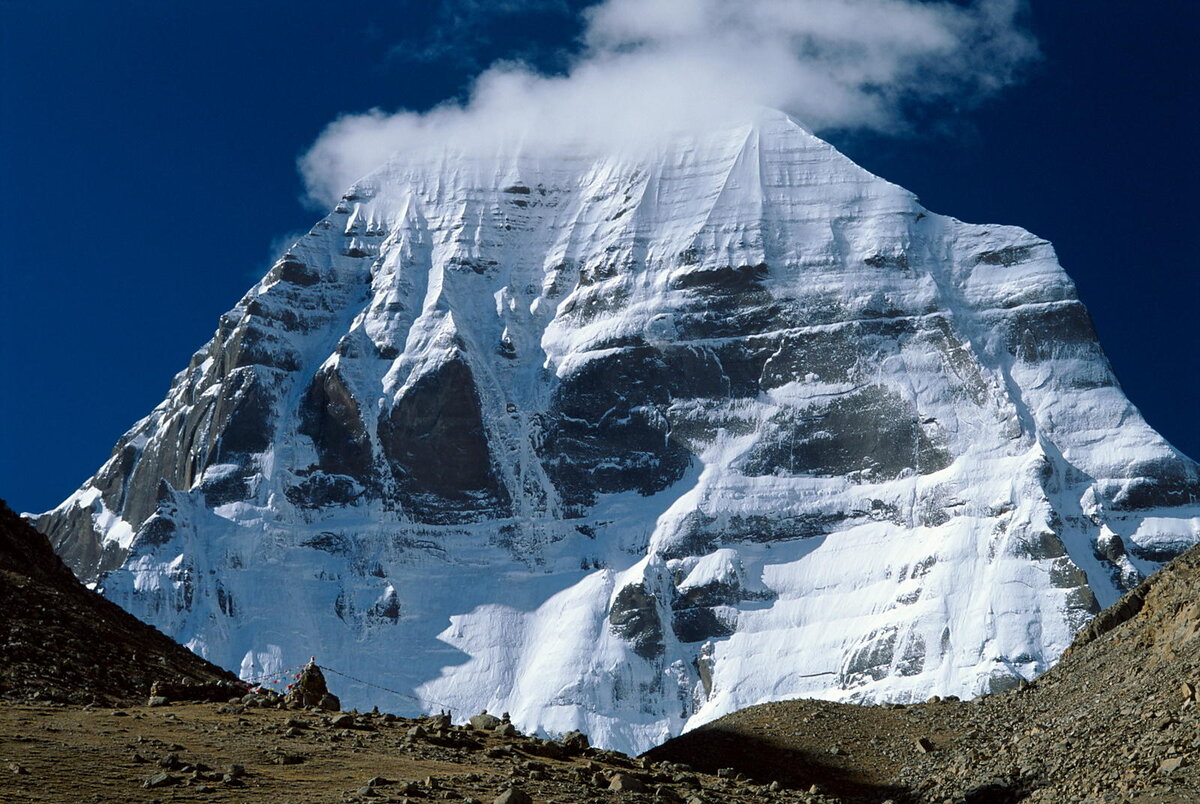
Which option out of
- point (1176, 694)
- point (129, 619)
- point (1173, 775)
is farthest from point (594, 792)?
point (129, 619)

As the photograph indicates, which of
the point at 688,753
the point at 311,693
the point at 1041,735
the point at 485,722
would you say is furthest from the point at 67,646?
the point at 1041,735

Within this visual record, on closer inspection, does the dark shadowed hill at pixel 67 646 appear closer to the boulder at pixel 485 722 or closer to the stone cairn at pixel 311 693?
the stone cairn at pixel 311 693

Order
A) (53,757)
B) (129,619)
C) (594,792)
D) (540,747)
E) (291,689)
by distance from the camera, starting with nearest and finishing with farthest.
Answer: (53,757)
(594,792)
(540,747)
(291,689)
(129,619)

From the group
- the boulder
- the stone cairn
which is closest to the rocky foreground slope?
the boulder

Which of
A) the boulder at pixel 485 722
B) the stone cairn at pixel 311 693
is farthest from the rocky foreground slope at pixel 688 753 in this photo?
the stone cairn at pixel 311 693

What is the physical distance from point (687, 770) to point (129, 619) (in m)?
17.0

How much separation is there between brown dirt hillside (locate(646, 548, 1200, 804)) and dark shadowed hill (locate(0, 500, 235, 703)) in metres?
16.3

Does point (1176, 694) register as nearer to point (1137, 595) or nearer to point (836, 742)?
point (1137, 595)

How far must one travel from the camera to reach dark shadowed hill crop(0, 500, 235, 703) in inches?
1614

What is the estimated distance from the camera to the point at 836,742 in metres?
58.9

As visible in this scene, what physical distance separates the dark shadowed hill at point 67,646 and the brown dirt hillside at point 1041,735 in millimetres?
16269

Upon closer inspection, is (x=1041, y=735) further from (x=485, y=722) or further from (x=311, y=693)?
(x=311, y=693)

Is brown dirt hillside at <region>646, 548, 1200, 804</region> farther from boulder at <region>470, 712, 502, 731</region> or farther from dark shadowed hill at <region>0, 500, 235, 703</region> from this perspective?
dark shadowed hill at <region>0, 500, 235, 703</region>

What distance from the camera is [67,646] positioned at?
43.0 m
